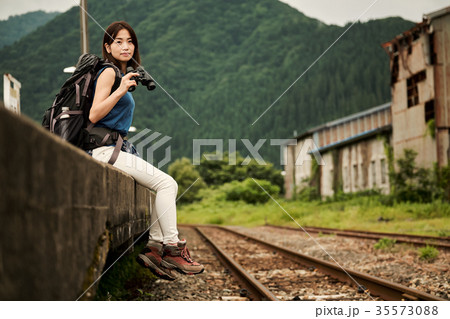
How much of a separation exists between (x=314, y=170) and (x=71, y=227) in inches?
1210

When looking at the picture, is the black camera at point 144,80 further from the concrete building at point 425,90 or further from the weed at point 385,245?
the concrete building at point 425,90

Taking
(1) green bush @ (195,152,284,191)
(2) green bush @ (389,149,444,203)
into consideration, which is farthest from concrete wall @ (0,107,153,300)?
(1) green bush @ (195,152,284,191)

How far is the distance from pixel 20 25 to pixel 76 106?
7.38m

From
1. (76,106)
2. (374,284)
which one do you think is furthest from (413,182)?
(76,106)

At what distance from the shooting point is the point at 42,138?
136 cm

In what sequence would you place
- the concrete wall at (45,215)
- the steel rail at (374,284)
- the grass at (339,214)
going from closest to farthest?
the concrete wall at (45,215) < the steel rail at (374,284) < the grass at (339,214)

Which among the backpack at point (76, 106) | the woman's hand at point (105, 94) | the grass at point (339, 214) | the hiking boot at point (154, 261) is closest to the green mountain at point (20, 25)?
the backpack at point (76, 106)

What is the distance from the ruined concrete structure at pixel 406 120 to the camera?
19.2m

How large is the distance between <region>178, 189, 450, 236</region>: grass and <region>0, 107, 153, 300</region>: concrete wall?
33.9 ft

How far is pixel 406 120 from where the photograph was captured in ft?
70.2

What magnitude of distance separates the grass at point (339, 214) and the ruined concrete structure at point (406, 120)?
6.26 ft

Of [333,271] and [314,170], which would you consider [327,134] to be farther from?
[333,271]

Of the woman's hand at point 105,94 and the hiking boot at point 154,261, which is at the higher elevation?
the woman's hand at point 105,94

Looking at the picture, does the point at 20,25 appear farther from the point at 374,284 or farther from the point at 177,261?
the point at 374,284
